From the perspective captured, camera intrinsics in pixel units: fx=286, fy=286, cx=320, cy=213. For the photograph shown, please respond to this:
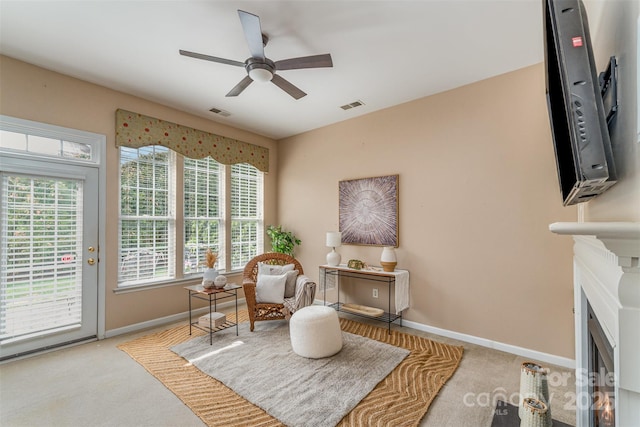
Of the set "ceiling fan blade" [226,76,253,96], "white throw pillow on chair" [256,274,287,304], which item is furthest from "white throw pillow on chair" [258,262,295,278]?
"ceiling fan blade" [226,76,253,96]

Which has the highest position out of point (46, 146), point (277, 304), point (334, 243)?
point (46, 146)

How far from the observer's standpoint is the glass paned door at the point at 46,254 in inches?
108

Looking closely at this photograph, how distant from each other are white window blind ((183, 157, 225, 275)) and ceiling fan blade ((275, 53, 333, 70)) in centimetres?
245

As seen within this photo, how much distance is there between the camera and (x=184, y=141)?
4.04 m

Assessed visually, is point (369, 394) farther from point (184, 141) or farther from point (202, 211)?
point (184, 141)

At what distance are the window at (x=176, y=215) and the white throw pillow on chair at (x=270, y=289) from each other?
1.25 metres

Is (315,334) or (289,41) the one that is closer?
(289,41)

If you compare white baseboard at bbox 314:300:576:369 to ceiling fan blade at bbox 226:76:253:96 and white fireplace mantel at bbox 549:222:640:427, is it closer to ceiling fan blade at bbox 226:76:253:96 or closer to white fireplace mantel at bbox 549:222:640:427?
white fireplace mantel at bbox 549:222:640:427

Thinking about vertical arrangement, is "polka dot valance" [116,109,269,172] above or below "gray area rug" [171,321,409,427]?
above

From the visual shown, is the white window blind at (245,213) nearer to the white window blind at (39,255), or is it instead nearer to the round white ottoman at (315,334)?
the white window blind at (39,255)

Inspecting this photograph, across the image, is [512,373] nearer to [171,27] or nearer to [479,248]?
[479,248]

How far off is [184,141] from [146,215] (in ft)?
3.74

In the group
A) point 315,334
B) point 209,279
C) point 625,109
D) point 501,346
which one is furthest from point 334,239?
point 625,109

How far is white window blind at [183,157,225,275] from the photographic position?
414cm
